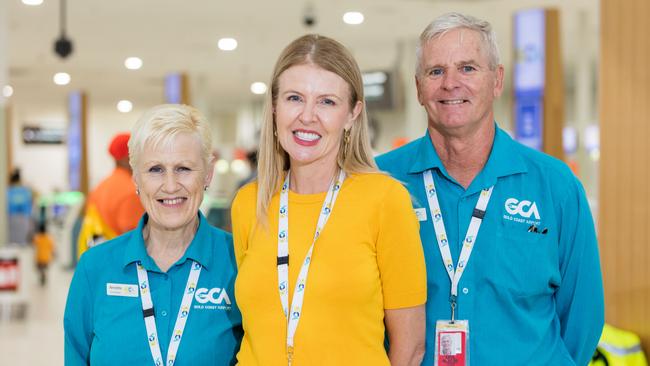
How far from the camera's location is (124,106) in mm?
25297

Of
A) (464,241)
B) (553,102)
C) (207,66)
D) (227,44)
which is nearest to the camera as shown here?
(464,241)

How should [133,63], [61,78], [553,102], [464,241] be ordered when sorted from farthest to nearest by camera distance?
[61,78], [133,63], [553,102], [464,241]

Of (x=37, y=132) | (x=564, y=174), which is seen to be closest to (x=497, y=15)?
(x=564, y=174)

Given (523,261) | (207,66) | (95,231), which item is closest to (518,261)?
(523,261)

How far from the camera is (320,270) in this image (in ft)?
6.37

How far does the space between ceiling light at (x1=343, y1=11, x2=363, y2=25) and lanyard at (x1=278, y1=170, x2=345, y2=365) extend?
9668 millimetres

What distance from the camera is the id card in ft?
7.20

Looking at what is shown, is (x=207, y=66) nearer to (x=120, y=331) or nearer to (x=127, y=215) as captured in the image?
(x=127, y=215)

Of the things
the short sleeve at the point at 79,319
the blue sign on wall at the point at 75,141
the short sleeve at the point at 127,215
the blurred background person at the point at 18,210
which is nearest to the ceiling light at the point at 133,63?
the blue sign on wall at the point at 75,141

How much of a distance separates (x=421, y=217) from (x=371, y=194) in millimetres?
360

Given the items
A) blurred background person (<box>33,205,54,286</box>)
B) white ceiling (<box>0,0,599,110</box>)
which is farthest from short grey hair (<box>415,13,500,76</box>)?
blurred background person (<box>33,205,54,286</box>)

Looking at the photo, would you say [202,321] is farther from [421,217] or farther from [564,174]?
[564,174]

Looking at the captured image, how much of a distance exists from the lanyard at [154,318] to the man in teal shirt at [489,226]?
696 millimetres

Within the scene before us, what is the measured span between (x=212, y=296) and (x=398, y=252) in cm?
60
